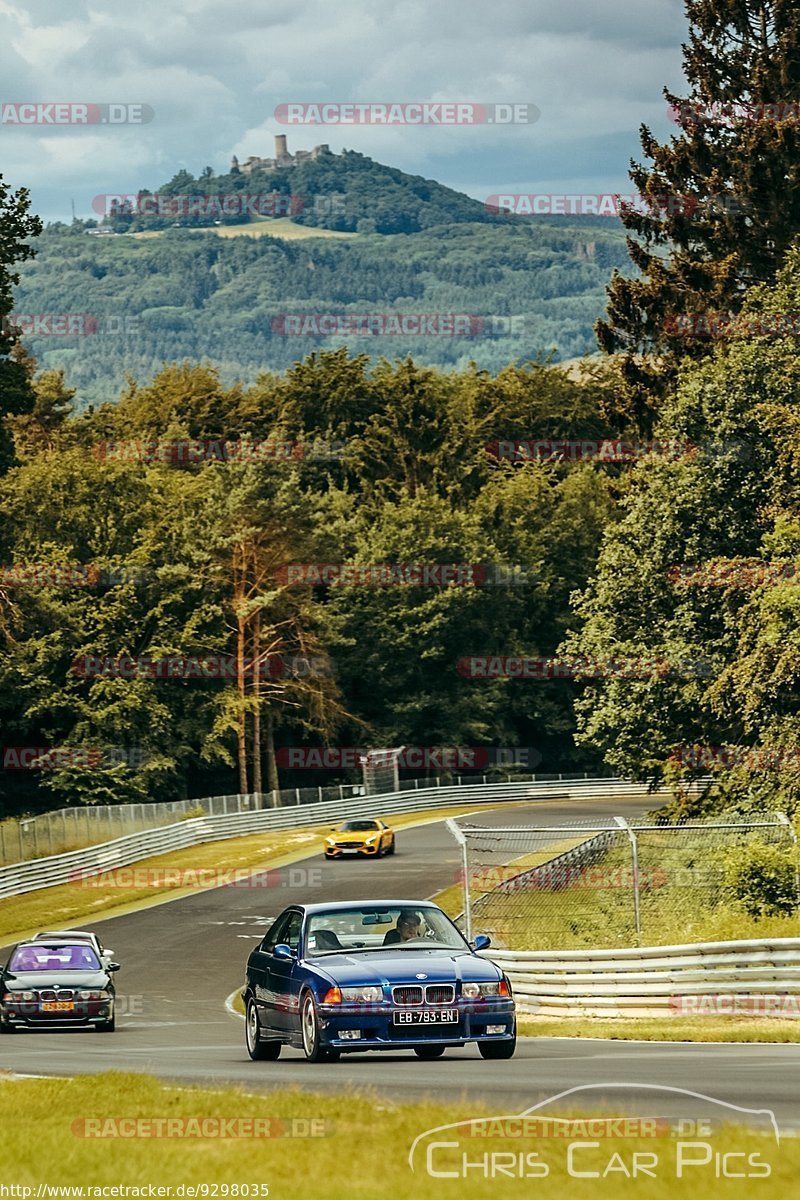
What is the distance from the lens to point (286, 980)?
16359 mm

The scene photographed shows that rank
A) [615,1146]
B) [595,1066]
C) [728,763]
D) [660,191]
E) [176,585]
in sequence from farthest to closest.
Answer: [176,585], [660,191], [728,763], [595,1066], [615,1146]

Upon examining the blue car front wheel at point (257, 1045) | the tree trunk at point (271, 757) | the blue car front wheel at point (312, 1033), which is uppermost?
the blue car front wheel at point (312, 1033)

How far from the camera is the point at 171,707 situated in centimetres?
8144

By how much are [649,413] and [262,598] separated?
27547 mm

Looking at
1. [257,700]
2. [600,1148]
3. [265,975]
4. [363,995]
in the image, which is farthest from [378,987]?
[257,700]

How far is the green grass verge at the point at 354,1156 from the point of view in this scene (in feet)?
24.4

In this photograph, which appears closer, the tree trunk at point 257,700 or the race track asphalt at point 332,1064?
the race track asphalt at point 332,1064

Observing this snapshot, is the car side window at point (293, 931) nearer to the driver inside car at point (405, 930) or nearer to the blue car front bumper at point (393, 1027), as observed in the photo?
the driver inside car at point (405, 930)

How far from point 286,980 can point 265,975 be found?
0.81 m

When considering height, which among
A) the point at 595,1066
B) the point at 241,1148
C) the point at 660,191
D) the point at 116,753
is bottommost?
the point at 116,753

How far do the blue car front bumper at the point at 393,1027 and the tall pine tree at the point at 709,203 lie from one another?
40741 millimetres

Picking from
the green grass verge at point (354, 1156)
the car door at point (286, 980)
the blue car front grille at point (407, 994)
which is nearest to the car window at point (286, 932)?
the car door at point (286, 980)

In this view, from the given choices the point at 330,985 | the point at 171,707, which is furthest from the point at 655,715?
the point at 171,707

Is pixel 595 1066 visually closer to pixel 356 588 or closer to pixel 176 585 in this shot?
pixel 176 585
